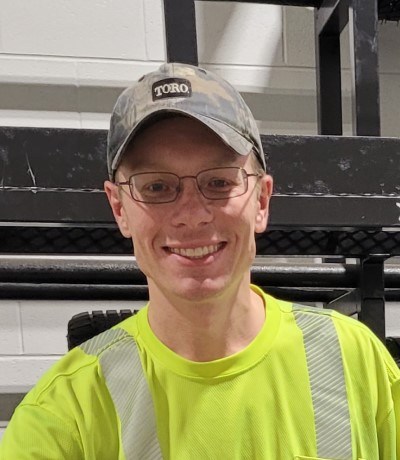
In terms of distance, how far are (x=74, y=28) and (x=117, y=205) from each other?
103 cm

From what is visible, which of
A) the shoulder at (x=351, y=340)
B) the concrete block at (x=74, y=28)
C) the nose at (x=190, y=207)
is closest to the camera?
the nose at (x=190, y=207)

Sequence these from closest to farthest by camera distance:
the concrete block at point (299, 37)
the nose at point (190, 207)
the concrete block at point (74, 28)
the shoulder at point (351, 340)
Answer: the nose at point (190, 207)
the shoulder at point (351, 340)
the concrete block at point (74, 28)
the concrete block at point (299, 37)

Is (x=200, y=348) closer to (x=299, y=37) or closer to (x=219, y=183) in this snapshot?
(x=219, y=183)

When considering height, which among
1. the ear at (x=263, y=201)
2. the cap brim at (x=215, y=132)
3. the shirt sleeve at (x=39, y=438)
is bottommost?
the shirt sleeve at (x=39, y=438)

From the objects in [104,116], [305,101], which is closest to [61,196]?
[104,116]

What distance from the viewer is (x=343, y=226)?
2.42ft

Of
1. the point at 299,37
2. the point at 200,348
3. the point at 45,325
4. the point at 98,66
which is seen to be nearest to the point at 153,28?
the point at 98,66

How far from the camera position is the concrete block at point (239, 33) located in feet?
5.23

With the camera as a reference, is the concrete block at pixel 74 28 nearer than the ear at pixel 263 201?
No

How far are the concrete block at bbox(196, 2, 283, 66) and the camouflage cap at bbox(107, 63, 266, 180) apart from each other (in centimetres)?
96

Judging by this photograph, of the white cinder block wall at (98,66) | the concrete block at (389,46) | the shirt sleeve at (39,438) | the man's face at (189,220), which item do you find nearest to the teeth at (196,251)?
the man's face at (189,220)

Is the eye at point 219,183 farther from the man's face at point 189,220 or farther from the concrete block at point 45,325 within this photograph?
the concrete block at point 45,325

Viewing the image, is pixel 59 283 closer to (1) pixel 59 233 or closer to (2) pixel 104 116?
(1) pixel 59 233

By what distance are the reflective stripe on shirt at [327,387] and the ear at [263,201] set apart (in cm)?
15
